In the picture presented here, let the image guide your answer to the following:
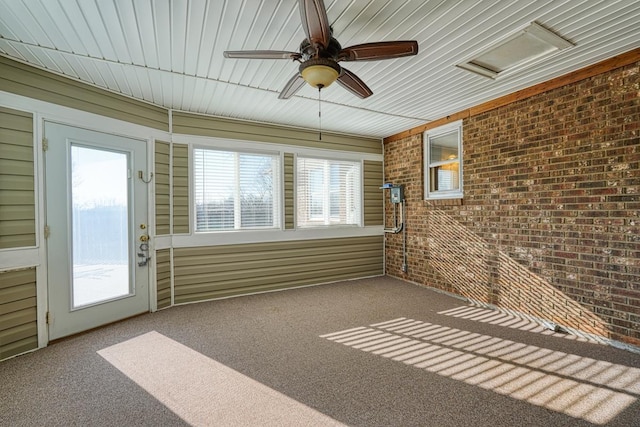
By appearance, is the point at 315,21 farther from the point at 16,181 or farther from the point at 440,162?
the point at 440,162

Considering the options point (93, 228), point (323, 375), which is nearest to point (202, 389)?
point (323, 375)

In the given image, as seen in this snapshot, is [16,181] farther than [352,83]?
Yes

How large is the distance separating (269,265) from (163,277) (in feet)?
5.06

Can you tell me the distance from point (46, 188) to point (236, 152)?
7.66 ft

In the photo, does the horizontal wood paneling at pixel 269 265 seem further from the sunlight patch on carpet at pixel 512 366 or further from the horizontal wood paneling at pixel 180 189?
the sunlight patch on carpet at pixel 512 366

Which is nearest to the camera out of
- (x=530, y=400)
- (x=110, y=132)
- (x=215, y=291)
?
(x=530, y=400)

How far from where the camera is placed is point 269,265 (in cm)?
497

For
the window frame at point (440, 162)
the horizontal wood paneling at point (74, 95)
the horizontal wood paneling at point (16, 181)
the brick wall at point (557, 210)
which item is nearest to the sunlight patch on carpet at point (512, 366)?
the brick wall at point (557, 210)

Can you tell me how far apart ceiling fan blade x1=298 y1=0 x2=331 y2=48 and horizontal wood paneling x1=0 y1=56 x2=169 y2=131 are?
2.83m

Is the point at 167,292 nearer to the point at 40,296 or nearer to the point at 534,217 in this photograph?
the point at 40,296

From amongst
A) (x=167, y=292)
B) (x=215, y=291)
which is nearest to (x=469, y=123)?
(x=215, y=291)

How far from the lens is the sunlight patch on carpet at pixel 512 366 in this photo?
6.97 feet

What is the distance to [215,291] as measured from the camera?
15.0 feet

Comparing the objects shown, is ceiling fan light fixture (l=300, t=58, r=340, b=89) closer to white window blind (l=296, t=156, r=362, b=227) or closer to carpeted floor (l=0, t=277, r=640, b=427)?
carpeted floor (l=0, t=277, r=640, b=427)
